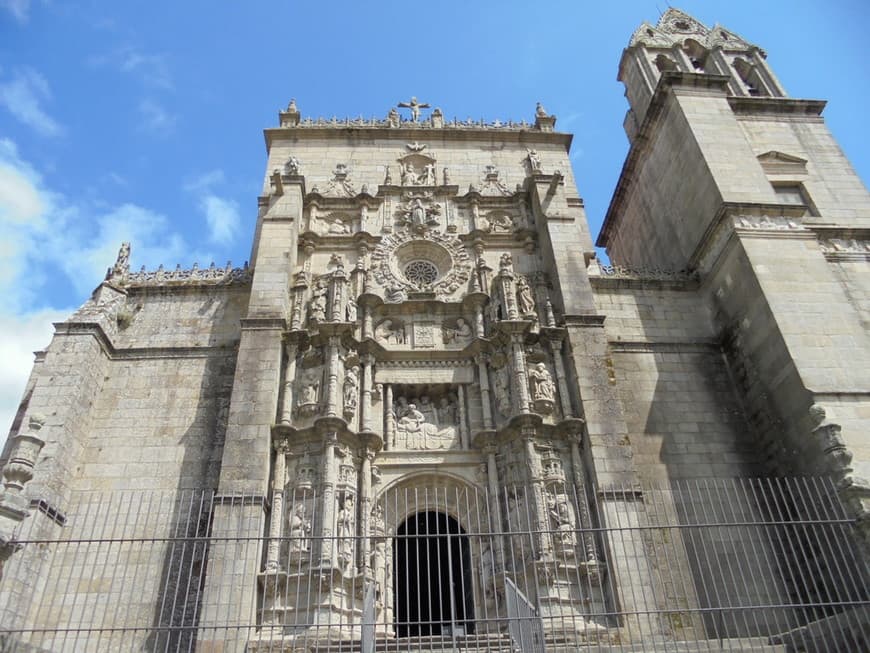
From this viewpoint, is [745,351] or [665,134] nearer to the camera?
[745,351]

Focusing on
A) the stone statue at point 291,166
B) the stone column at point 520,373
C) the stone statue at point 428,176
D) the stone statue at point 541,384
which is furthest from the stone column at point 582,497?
the stone statue at point 291,166

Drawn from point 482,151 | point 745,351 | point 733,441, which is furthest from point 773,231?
point 482,151

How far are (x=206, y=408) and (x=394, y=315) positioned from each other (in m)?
4.35

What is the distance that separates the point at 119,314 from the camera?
14.1m

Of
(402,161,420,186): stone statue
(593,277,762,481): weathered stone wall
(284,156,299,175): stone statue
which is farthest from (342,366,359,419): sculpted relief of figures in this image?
(402,161,420,186): stone statue

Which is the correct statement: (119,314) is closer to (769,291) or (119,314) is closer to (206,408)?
(206,408)

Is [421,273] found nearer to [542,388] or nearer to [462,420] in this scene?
[462,420]

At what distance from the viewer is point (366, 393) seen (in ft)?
42.3

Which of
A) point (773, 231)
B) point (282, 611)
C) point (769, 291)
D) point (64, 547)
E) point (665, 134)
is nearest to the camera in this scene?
point (282, 611)

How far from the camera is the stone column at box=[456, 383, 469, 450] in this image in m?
12.7

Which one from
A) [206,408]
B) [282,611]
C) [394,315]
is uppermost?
[394,315]

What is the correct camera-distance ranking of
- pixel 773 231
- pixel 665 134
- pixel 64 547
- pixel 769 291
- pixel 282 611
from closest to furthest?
pixel 282 611, pixel 64 547, pixel 769 291, pixel 773 231, pixel 665 134

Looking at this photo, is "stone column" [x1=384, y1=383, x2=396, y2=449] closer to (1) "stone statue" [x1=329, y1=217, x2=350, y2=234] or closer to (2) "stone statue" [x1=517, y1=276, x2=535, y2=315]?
(2) "stone statue" [x1=517, y1=276, x2=535, y2=315]

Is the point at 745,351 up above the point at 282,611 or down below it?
above
